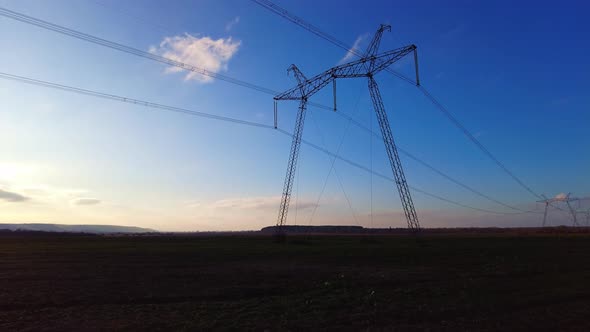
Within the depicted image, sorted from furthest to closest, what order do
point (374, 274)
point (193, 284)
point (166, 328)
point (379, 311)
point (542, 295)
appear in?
point (374, 274)
point (193, 284)
point (542, 295)
point (379, 311)
point (166, 328)

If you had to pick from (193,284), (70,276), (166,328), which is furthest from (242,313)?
(70,276)

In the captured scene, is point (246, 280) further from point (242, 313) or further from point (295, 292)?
point (242, 313)

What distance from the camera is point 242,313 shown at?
57.0 ft

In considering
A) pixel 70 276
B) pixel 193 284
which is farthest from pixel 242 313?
pixel 70 276

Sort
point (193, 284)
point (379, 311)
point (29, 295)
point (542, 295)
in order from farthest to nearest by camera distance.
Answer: point (193, 284), point (29, 295), point (542, 295), point (379, 311)

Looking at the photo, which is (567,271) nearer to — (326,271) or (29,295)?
(326,271)

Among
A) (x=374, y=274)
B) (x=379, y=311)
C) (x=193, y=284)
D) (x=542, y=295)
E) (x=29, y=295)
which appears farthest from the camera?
(x=374, y=274)

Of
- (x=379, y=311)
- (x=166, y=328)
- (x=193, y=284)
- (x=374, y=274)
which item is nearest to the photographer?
(x=166, y=328)

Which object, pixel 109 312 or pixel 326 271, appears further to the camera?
pixel 326 271

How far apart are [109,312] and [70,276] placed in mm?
14488

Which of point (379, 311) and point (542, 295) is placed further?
point (542, 295)

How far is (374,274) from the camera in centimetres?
2967

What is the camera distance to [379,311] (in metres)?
17.2

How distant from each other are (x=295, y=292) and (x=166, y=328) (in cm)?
893
